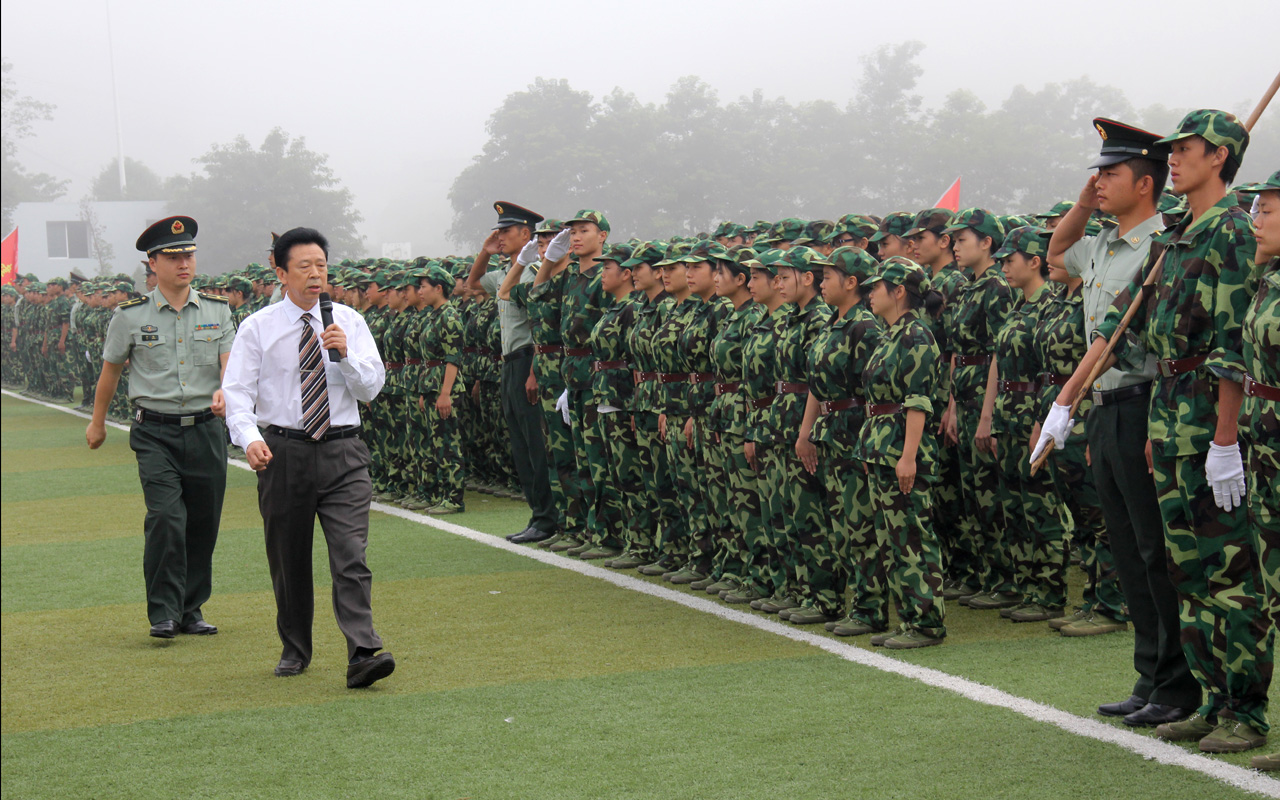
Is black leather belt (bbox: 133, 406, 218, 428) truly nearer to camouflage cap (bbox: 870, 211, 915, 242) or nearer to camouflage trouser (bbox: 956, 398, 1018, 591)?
camouflage trouser (bbox: 956, 398, 1018, 591)

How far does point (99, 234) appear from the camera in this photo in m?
68.1

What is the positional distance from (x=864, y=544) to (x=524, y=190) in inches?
1970

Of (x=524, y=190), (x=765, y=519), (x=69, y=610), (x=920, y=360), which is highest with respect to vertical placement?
(x=524, y=190)

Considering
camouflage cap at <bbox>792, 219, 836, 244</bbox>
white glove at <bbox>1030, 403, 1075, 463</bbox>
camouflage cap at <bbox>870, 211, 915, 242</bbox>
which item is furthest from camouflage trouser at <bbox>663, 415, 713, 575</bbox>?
white glove at <bbox>1030, 403, 1075, 463</bbox>

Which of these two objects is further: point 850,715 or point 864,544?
point 864,544

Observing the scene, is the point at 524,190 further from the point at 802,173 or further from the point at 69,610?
the point at 69,610

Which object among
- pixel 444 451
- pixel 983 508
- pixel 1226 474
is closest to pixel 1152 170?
pixel 1226 474

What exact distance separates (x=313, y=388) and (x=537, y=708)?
1.84m

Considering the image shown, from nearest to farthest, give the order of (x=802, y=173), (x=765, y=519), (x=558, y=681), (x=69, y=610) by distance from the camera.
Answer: (x=558, y=681) < (x=765, y=519) < (x=69, y=610) < (x=802, y=173)

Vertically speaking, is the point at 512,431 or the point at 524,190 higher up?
the point at 524,190

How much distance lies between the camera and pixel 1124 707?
5.34 meters

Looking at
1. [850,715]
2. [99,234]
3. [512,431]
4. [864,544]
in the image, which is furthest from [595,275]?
[99,234]

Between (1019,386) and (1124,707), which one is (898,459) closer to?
(1019,386)

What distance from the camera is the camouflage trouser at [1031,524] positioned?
7.43 metres
